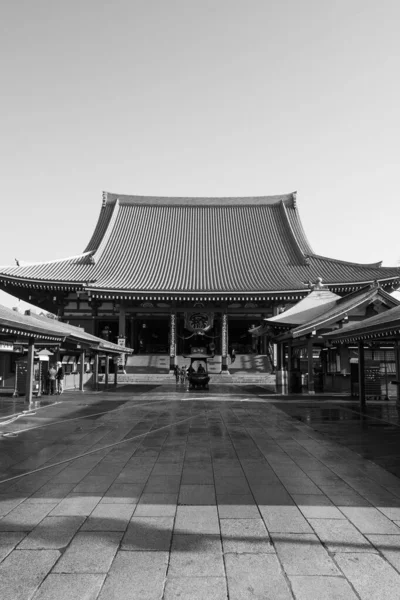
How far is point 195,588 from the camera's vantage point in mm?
3207

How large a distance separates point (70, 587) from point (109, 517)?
1.41m

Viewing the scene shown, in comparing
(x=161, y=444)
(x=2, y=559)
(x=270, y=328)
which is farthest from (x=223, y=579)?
(x=270, y=328)

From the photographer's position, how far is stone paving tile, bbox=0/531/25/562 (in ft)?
12.4

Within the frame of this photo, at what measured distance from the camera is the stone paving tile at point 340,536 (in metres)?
3.89

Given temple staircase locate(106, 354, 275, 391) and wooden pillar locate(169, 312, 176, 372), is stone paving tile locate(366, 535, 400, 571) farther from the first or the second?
wooden pillar locate(169, 312, 176, 372)

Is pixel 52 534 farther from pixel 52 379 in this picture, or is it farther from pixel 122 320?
pixel 122 320

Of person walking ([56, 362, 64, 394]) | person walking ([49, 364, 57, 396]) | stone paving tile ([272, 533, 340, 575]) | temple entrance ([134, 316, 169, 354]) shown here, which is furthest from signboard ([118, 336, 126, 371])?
stone paving tile ([272, 533, 340, 575])

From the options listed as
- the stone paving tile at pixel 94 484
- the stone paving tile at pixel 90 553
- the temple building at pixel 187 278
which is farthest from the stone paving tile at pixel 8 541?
the temple building at pixel 187 278

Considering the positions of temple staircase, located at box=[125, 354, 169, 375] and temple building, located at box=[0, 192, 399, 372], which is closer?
temple staircase, located at box=[125, 354, 169, 375]

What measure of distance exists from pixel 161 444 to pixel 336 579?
5.53 m

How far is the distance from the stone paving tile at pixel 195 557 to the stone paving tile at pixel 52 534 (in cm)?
96

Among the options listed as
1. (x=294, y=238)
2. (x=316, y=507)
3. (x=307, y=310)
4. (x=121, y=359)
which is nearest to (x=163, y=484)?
(x=316, y=507)

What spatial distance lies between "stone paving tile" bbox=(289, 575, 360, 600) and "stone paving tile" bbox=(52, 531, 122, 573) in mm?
1396

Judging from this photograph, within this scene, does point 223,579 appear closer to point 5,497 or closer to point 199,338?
point 5,497
